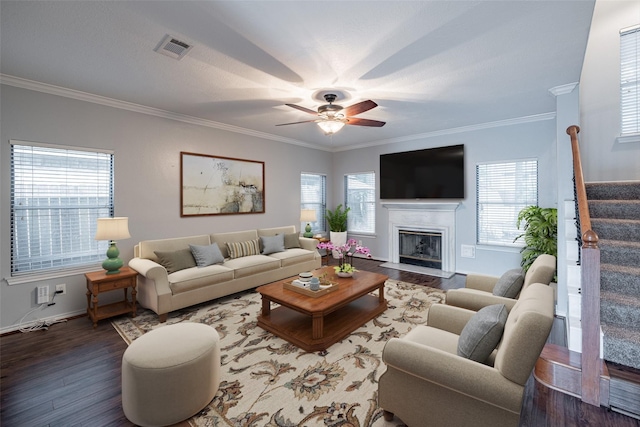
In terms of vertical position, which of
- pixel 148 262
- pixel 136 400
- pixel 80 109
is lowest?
pixel 136 400

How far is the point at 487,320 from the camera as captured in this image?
1.60 meters

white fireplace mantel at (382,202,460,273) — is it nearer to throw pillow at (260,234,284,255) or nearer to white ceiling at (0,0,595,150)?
white ceiling at (0,0,595,150)

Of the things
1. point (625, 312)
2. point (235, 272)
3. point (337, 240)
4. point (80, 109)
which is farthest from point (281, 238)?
point (625, 312)

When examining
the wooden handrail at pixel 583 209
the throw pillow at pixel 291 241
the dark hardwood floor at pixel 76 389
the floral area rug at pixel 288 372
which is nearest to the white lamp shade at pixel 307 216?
the throw pillow at pixel 291 241

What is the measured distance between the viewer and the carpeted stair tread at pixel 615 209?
3019mm

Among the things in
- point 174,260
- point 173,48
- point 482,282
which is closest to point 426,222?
point 482,282

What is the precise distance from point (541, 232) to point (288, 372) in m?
3.94

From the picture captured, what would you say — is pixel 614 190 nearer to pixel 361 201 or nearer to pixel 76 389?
pixel 361 201

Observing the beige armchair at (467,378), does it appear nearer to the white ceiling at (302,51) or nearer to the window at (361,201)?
the white ceiling at (302,51)

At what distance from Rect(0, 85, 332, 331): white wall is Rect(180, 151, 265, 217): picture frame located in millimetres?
107

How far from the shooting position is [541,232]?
12.8 ft

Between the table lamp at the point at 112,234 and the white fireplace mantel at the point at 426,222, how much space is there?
498 cm

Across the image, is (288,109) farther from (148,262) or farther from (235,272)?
(148,262)

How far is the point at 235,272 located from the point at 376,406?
270cm
